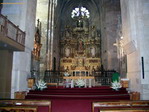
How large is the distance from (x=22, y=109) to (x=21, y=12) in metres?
6.21

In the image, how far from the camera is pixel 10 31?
23.8 ft

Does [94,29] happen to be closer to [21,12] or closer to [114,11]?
[114,11]

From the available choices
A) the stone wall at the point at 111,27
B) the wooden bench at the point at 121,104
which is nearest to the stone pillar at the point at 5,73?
the wooden bench at the point at 121,104

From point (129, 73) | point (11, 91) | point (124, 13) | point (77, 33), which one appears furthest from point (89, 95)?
point (77, 33)

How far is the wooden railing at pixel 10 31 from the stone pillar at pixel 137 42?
5.81 meters

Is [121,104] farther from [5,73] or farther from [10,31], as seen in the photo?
[10,31]

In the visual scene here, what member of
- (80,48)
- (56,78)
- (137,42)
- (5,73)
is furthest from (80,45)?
(5,73)

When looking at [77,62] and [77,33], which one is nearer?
[77,62]

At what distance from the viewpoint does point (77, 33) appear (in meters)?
26.5

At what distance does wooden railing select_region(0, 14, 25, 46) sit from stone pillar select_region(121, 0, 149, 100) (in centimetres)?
581

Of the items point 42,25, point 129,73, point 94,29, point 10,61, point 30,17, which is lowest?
point 129,73

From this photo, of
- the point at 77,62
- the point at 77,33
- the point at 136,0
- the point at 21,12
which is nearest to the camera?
the point at 136,0

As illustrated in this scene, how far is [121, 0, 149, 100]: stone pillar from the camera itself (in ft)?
25.1

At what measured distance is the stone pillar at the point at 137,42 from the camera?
25.1 ft
